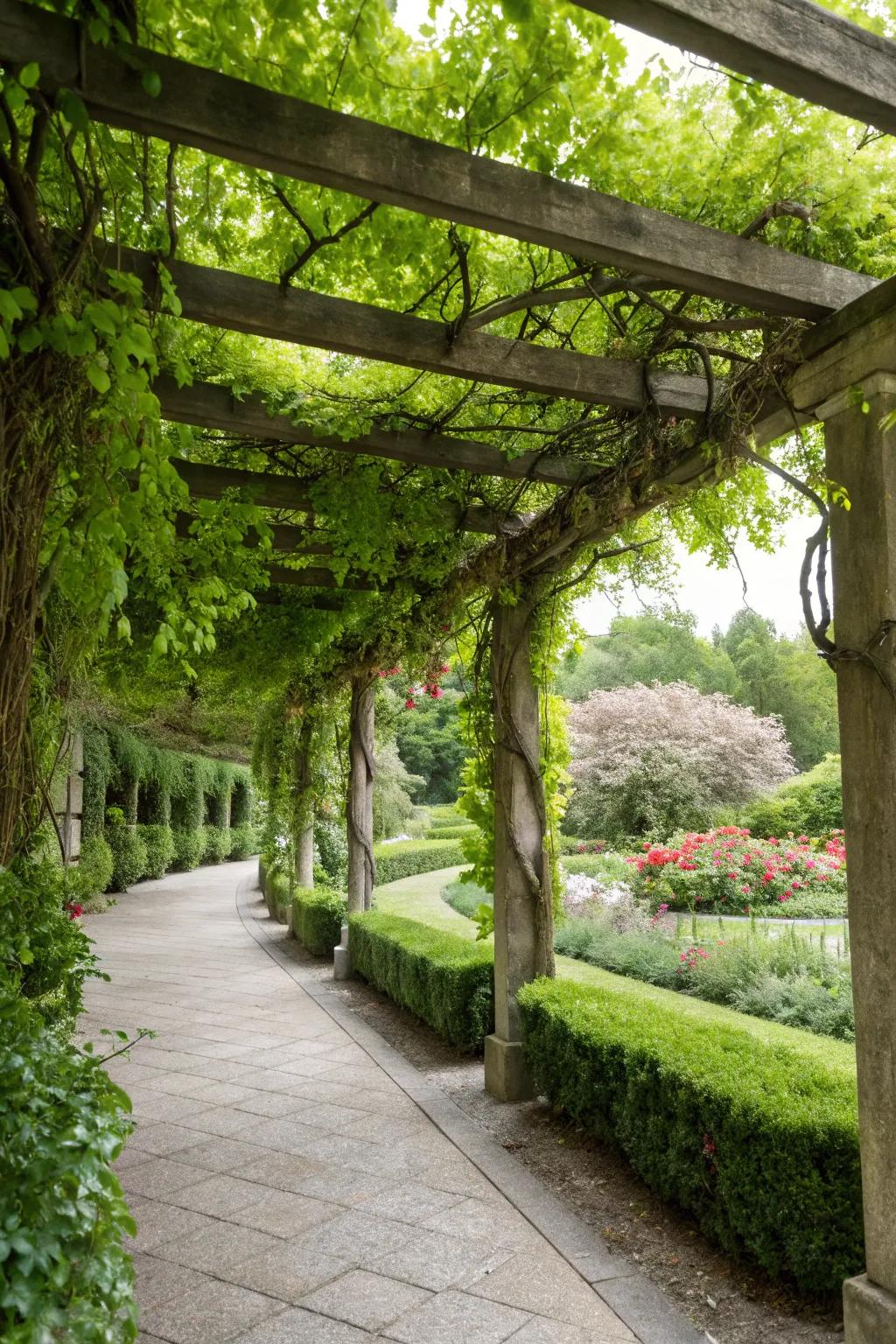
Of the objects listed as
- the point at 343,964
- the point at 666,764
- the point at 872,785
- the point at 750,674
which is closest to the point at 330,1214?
the point at 872,785

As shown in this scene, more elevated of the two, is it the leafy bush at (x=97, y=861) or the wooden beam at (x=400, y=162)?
the wooden beam at (x=400, y=162)

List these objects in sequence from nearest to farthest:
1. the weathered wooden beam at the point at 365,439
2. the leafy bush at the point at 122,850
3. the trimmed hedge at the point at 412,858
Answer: the weathered wooden beam at the point at 365,439 → the leafy bush at the point at 122,850 → the trimmed hedge at the point at 412,858

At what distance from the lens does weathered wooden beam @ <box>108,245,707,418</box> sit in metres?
2.68

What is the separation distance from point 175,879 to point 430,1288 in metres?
18.1

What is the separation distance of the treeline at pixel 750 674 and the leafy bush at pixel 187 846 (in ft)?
34.4

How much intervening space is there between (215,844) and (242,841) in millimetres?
2376

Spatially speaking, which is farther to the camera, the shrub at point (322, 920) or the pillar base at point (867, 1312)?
the shrub at point (322, 920)

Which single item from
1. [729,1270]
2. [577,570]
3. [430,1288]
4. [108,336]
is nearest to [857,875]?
[729,1270]

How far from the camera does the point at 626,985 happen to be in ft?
24.3

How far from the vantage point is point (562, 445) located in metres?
3.97

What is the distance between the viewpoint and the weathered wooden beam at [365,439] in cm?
357

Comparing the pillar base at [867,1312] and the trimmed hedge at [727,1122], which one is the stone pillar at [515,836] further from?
the pillar base at [867,1312]

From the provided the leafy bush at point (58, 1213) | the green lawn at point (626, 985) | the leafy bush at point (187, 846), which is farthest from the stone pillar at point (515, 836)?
the leafy bush at point (187, 846)

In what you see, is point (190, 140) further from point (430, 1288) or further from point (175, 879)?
point (175, 879)
